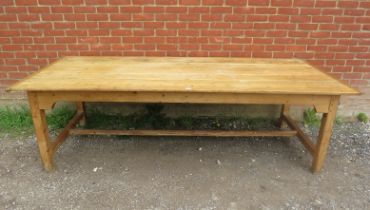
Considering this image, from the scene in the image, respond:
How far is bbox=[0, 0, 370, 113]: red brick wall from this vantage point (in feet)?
10.5

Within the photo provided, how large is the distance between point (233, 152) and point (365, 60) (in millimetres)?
1954

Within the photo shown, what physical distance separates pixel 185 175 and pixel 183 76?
936 mm

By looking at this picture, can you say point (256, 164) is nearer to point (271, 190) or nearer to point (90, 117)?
point (271, 190)

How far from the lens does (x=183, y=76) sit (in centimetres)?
263

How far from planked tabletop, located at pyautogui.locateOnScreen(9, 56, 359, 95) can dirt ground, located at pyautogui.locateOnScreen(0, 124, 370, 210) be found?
2.92 feet

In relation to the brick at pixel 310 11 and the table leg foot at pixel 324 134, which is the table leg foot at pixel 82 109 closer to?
the table leg foot at pixel 324 134

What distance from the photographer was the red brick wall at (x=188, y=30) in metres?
3.20

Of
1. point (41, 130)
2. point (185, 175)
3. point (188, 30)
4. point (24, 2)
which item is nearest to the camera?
point (41, 130)

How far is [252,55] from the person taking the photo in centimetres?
341

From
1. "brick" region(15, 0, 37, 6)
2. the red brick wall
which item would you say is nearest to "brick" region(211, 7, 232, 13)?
the red brick wall

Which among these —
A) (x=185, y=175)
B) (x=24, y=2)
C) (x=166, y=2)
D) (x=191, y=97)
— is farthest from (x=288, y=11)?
(x=24, y=2)

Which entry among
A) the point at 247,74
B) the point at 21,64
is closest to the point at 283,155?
the point at 247,74

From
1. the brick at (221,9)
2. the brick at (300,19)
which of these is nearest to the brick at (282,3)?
the brick at (300,19)

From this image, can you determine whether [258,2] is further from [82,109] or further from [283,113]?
[82,109]
